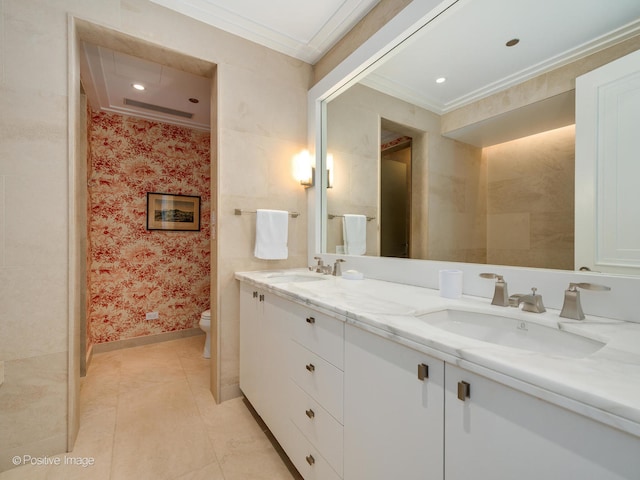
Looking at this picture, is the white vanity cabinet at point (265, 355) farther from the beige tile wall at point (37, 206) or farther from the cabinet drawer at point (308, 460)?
the beige tile wall at point (37, 206)

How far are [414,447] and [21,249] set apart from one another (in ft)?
6.27

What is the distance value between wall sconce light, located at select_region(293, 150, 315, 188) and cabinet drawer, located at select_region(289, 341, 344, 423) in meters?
1.33

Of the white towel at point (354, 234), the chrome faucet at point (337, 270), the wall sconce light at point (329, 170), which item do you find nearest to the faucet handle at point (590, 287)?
the white towel at point (354, 234)

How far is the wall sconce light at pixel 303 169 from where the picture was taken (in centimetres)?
223

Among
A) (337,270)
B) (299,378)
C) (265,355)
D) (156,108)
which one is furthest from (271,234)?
(156,108)

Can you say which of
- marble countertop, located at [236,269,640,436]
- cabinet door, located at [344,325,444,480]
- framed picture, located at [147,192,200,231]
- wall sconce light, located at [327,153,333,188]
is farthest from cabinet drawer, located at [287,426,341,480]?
framed picture, located at [147,192,200,231]

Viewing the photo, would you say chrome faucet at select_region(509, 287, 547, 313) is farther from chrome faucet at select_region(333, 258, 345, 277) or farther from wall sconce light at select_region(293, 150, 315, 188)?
A: wall sconce light at select_region(293, 150, 315, 188)

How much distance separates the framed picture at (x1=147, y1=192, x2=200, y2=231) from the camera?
3.05 m

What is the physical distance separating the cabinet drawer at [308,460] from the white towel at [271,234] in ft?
3.62

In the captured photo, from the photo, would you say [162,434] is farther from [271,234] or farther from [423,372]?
[423,372]

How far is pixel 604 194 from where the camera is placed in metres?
0.89

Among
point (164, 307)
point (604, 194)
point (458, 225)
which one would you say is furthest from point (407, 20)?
point (164, 307)

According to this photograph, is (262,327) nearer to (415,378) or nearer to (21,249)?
(415,378)

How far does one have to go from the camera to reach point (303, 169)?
2246 millimetres
